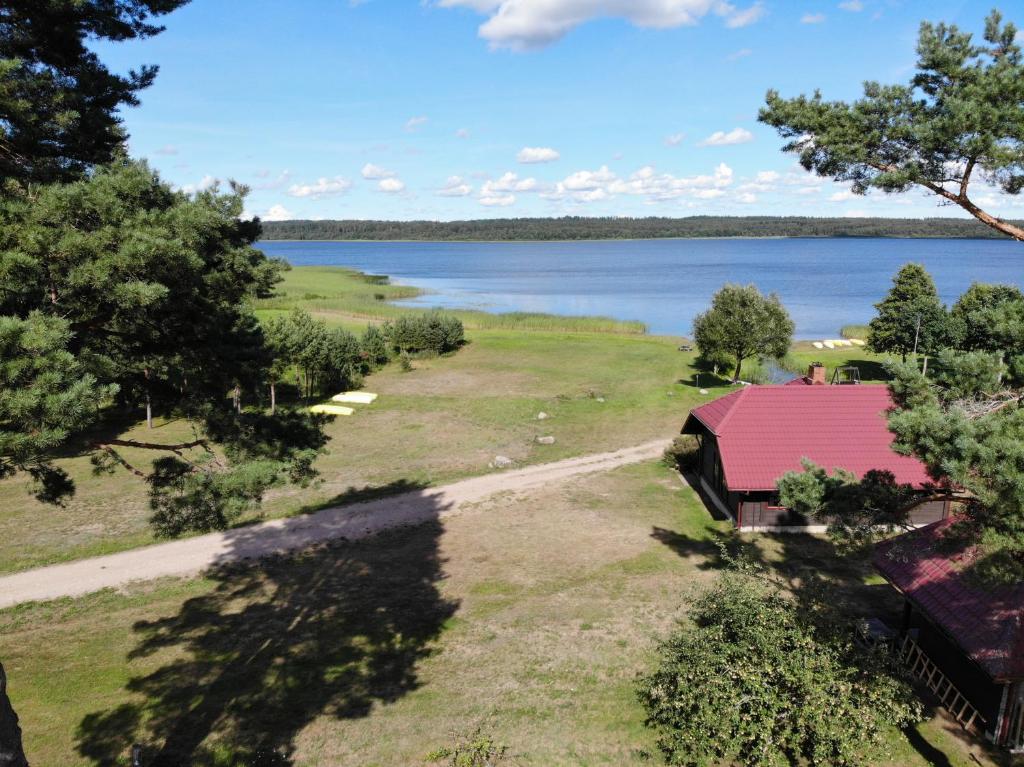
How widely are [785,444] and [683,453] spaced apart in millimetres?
5225

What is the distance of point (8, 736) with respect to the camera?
303 inches

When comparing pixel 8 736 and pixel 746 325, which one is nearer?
pixel 8 736

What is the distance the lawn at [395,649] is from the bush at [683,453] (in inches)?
214

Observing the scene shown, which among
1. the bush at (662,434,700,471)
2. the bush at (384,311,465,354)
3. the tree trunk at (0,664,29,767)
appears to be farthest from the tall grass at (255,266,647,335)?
the tree trunk at (0,664,29,767)

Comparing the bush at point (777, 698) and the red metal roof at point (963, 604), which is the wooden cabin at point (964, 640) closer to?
the red metal roof at point (963, 604)

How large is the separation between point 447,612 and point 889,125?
13376 mm

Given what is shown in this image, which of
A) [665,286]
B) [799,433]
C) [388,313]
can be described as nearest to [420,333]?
[388,313]

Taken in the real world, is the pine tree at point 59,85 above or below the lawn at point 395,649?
above

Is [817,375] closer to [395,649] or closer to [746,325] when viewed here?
[746,325]

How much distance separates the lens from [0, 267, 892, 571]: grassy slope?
22.0 metres

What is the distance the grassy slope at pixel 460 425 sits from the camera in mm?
22039

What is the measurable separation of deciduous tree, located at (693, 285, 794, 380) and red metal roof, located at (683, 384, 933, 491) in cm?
1394

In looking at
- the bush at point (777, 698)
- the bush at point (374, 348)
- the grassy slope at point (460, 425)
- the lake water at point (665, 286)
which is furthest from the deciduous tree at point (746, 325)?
the lake water at point (665, 286)

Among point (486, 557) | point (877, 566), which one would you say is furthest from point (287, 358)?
point (877, 566)
